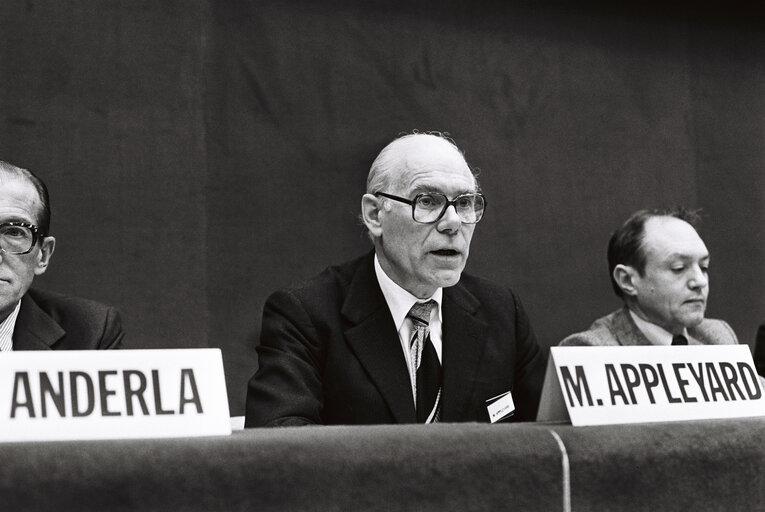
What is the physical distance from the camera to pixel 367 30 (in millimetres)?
3201

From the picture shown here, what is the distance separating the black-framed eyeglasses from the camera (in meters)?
1.95

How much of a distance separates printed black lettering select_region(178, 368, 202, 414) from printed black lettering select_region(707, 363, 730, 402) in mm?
671

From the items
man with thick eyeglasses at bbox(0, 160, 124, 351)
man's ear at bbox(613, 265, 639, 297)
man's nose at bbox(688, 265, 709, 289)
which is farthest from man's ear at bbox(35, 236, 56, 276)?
man's nose at bbox(688, 265, 709, 289)

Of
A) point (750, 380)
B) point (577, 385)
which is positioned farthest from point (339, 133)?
point (577, 385)

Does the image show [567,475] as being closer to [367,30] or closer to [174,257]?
[174,257]

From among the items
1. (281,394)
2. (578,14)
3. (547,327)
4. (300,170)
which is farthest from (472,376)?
(578,14)

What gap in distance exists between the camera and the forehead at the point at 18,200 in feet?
5.95

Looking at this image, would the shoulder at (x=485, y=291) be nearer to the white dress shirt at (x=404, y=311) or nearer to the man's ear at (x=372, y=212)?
the white dress shirt at (x=404, y=311)

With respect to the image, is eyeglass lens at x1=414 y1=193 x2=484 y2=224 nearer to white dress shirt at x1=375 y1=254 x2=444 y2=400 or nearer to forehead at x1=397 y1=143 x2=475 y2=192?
forehead at x1=397 y1=143 x2=475 y2=192

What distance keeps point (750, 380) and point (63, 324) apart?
1454 mm

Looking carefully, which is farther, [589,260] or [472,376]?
[589,260]

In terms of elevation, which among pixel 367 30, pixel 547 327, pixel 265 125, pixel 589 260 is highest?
pixel 367 30

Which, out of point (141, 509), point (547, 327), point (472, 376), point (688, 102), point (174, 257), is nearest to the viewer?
point (141, 509)

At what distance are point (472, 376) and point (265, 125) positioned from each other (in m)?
1.48
